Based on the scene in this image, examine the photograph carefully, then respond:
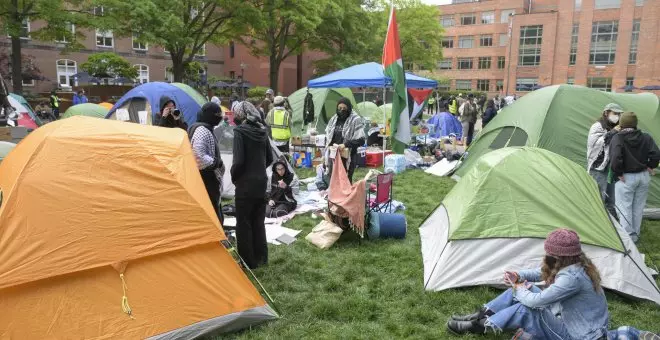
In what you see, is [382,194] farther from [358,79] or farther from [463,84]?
[463,84]

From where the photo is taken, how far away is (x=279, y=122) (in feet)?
33.0

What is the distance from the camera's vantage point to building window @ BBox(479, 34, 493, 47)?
6106cm

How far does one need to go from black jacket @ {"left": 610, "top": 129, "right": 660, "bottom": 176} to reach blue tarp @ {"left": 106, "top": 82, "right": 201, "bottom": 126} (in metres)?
9.21

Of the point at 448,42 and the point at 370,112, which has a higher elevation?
the point at 448,42

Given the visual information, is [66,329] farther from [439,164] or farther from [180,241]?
[439,164]

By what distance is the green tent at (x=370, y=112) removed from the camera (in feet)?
56.3

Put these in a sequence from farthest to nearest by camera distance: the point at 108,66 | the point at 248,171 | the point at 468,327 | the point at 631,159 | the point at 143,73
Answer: the point at 143,73 → the point at 108,66 → the point at 631,159 → the point at 248,171 → the point at 468,327

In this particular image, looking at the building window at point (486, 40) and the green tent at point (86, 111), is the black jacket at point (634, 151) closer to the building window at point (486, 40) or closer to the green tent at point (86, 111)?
the green tent at point (86, 111)

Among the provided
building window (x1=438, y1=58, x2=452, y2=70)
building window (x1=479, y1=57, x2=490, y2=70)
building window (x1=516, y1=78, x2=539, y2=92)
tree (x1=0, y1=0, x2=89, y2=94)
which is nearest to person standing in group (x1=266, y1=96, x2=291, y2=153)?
tree (x1=0, y1=0, x2=89, y2=94)

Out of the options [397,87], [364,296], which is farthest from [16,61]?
[364,296]

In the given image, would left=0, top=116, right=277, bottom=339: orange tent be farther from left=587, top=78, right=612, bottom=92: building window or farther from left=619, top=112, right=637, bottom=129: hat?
left=587, top=78, right=612, bottom=92: building window

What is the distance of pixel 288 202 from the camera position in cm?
757

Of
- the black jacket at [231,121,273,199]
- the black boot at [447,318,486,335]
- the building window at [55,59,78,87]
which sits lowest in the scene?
the black boot at [447,318,486,335]

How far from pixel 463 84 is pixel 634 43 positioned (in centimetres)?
2025
